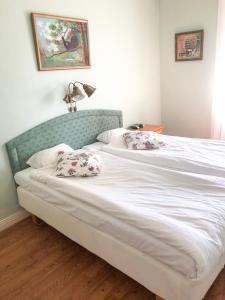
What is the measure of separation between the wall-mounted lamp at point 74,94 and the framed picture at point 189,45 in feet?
5.46

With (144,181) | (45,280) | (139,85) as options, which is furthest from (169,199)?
(139,85)

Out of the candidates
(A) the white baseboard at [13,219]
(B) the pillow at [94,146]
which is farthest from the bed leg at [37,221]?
(B) the pillow at [94,146]

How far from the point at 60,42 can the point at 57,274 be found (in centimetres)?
217

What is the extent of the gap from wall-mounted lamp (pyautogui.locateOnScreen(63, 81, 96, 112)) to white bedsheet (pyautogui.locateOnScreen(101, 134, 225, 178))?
60 centimetres

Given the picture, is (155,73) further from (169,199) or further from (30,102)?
(169,199)

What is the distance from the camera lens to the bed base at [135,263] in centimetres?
127

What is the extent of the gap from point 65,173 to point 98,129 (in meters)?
1.12

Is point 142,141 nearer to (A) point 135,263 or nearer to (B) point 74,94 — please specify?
(B) point 74,94

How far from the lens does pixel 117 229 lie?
1.53 metres

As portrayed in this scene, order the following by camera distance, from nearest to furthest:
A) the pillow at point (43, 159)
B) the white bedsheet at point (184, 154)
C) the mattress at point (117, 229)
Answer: the mattress at point (117, 229) < the white bedsheet at point (184, 154) < the pillow at point (43, 159)

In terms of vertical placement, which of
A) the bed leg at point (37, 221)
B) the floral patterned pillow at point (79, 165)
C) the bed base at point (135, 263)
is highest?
the floral patterned pillow at point (79, 165)

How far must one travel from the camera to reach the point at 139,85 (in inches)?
144

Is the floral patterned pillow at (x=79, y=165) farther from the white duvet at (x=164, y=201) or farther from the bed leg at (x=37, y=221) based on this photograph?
the bed leg at (x=37, y=221)

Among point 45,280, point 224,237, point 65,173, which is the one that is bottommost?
point 45,280
